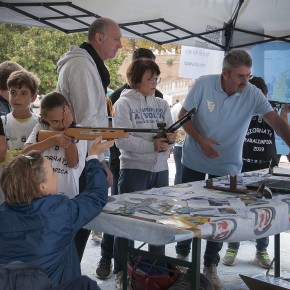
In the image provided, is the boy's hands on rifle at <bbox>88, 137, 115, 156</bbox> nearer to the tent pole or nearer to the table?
the table

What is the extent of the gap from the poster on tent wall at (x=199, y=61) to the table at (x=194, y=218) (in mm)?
4168

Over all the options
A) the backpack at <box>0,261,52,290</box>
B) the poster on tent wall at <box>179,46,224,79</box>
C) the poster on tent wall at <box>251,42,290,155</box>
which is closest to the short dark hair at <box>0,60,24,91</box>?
the backpack at <box>0,261,52,290</box>

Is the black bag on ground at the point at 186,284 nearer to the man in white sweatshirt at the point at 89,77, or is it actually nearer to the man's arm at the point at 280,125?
the man in white sweatshirt at the point at 89,77

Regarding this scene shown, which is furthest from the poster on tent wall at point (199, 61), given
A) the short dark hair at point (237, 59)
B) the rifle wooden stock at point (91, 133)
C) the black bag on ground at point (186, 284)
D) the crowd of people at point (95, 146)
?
the black bag on ground at point (186, 284)

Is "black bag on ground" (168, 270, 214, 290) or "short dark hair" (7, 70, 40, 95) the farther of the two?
"short dark hair" (7, 70, 40, 95)

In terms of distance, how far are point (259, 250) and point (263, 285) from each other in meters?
1.45

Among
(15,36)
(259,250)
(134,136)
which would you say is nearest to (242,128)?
(134,136)

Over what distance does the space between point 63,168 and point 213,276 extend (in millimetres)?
1441

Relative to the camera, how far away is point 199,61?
6.71 metres

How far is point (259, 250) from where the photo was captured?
13.2 ft

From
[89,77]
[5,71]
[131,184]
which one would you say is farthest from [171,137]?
[5,71]

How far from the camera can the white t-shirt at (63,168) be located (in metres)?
2.57

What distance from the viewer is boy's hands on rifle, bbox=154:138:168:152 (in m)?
3.15

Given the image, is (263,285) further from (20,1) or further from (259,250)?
(20,1)
